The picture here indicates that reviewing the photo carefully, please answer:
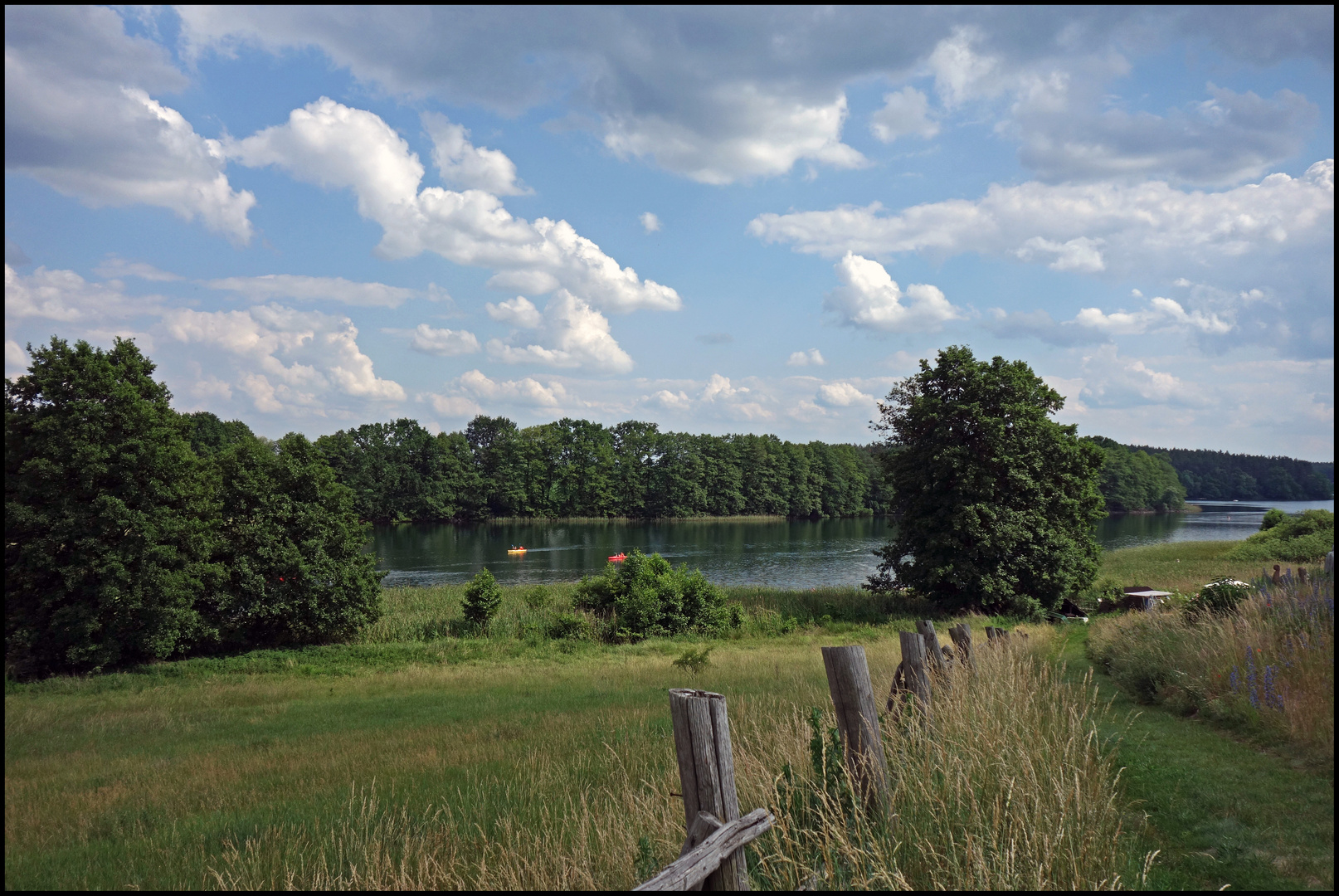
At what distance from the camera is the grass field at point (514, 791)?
16.2ft

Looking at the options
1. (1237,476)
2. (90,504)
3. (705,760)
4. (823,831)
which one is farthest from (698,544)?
(1237,476)

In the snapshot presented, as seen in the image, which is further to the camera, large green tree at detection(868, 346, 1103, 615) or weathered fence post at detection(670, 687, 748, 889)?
large green tree at detection(868, 346, 1103, 615)

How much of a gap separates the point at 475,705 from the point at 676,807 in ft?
28.9

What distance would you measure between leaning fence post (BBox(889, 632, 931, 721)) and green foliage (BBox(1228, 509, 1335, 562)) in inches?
1271

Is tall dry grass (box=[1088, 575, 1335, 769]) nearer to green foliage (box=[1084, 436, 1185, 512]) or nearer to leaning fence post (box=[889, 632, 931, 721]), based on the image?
leaning fence post (box=[889, 632, 931, 721])

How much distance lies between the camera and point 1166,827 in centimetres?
588

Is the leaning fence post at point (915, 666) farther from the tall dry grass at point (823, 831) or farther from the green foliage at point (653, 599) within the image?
the green foliage at point (653, 599)

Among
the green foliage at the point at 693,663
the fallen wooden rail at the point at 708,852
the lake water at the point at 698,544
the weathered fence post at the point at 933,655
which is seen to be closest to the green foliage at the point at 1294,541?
the lake water at the point at 698,544

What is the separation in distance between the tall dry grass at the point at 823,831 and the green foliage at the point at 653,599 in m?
18.2

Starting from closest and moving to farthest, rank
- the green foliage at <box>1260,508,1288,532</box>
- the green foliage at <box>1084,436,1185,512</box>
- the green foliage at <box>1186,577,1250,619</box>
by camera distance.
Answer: the green foliage at <box>1186,577,1250,619</box> < the green foliage at <box>1260,508,1288,532</box> < the green foliage at <box>1084,436,1185,512</box>

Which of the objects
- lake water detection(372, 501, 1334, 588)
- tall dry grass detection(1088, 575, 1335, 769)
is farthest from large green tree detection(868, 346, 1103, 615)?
tall dry grass detection(1088, 575, 1335, 769)

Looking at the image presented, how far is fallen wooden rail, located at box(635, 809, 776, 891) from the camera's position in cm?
300

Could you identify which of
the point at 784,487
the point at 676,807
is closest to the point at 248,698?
the point at 676,807

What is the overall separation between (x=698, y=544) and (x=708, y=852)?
6640 centimetres
